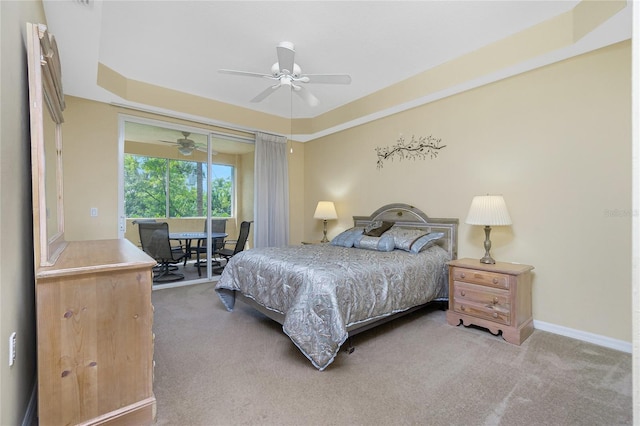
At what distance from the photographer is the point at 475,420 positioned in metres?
1.70

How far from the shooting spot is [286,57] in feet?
8.87

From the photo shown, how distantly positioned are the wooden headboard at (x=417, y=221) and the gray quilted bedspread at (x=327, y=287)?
0.61 feet

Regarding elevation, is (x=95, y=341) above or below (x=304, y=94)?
below

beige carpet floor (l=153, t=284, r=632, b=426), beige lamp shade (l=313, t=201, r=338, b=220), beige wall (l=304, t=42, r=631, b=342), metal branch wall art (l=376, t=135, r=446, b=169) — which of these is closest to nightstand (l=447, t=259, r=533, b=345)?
beige carpet floor (l=153, t=284, r=632, b=426)

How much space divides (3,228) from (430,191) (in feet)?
12.9

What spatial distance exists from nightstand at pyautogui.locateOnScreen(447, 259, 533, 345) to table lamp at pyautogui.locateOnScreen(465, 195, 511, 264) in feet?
0.78

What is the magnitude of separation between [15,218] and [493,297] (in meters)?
3.48

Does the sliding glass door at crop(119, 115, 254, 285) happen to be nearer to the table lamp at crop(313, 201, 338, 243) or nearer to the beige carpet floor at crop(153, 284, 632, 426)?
the table lamp at crop(313, 201, 338, 243)

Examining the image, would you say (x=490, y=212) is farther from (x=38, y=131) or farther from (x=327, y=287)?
(x=38, y=131)

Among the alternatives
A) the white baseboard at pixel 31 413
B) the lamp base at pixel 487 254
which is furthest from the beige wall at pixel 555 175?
the white baseboard at pixel 31 413

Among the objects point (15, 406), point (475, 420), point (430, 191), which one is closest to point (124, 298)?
point (15, 406)

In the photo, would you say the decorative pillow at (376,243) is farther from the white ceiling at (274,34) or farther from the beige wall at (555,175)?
the white ceiling at (274,34)

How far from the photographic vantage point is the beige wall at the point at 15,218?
1239 millimetres

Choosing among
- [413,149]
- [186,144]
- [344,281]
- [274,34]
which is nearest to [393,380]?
[344,281]
